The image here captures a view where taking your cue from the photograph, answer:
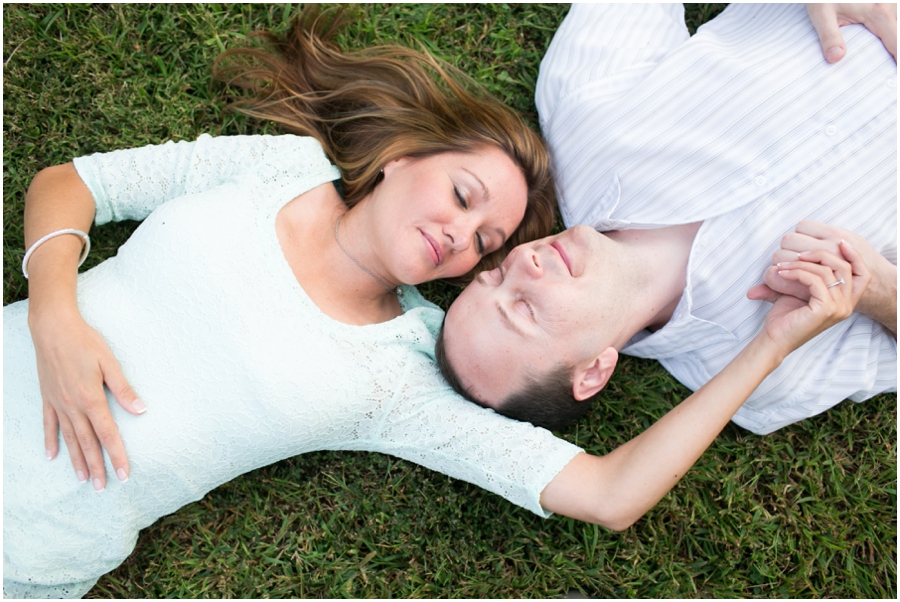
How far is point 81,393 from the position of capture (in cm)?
254

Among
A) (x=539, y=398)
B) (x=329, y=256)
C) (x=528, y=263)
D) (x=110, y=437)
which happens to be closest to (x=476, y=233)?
(x=528, y=263)

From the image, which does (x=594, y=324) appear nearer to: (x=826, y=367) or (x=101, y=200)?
(x=826, y=367)

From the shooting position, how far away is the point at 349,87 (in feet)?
10.5

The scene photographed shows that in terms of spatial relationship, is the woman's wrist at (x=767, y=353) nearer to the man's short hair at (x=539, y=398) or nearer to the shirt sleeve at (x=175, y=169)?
the man's short hair at (x=539, y=398)

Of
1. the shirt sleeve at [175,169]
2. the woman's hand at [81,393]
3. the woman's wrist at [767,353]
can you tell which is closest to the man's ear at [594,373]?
the woman's wrist at [767,353]

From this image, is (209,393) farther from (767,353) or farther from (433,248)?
(767,353)

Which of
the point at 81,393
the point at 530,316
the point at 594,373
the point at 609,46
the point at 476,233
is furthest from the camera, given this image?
the point at 609,46

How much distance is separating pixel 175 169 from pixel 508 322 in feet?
5.37

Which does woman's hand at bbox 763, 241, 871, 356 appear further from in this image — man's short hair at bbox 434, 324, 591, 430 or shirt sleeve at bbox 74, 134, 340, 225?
shirt sleeve at bbox 74, 134, 340, 225

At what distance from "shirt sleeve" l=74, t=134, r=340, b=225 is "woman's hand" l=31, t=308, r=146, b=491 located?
0.62m

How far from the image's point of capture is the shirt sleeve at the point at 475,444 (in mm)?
2678

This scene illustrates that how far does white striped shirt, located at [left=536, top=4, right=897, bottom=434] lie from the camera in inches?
113

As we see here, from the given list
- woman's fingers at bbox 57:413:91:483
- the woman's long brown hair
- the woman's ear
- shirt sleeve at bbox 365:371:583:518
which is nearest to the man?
shirt sleeve at bbox 365:371:583:518

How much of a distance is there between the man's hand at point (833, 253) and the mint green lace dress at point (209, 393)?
3.57 ft
